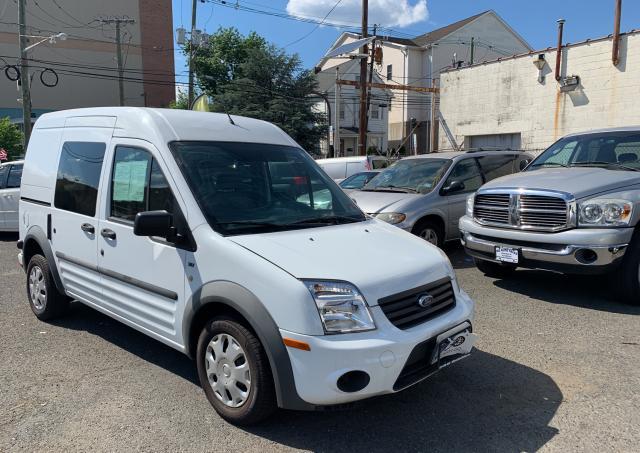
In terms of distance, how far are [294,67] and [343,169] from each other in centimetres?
2119

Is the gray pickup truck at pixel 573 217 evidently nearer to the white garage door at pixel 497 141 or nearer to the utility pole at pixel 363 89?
the utility pole at pixel 363 89

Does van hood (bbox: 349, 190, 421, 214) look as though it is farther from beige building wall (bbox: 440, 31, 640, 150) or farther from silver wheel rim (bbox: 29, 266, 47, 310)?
beige building wall (bbox: 440, 31, 640, 150)

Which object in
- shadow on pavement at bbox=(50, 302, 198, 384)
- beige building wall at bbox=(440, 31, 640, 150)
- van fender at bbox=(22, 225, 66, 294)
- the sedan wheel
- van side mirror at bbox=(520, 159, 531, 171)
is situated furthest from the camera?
beige building wall at bbox=(440, 31, 640, 150)

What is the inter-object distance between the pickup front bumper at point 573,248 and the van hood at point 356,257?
7.79 feet

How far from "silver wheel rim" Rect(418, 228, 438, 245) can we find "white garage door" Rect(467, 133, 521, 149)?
1489 cm

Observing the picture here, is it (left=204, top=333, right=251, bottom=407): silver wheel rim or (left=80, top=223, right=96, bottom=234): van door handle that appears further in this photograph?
(left=80, top=223, right=96, bottom=234): van door handle

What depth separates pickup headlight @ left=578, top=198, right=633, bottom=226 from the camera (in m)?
5.17

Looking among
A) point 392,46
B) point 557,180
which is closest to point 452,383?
point 557,180

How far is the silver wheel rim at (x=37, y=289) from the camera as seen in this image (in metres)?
5.11

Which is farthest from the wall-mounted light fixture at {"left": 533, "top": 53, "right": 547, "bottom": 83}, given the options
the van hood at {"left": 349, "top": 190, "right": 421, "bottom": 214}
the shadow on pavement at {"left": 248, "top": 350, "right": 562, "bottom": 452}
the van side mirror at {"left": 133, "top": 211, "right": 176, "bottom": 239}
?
the van side mirror at {"left": 133, "top": 211, "right": 176, "bottom": 239}

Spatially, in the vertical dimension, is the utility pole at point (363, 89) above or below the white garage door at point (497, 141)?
above

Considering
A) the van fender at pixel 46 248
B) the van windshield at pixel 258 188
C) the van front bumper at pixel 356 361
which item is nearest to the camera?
the van front bumper at pixel 356 361

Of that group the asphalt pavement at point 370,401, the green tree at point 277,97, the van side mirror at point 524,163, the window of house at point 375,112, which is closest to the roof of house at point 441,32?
the window of house at point 375,112

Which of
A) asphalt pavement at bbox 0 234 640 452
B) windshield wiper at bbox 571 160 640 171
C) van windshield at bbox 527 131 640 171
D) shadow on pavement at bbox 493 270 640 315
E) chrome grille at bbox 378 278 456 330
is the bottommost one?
asphalt pavement at bbox 0 234 640 452
